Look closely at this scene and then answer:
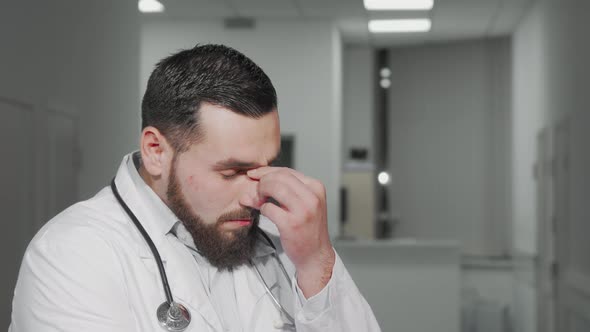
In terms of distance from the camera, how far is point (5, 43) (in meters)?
2.57

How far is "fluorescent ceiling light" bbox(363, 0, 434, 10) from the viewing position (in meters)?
5.43

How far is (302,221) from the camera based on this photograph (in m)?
1.10

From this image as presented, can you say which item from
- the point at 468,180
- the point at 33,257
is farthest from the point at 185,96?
the point at 468,180

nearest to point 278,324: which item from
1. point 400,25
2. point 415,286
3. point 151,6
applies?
point 415,286

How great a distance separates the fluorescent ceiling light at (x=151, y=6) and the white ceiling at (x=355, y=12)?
0.20 ft

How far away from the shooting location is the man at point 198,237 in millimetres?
1049

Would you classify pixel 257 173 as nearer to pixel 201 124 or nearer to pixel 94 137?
pixel 201 124

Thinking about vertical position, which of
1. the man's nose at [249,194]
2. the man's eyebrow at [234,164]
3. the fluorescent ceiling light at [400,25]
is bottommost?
the man's nose at [249,194]

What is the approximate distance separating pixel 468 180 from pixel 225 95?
20.8ft

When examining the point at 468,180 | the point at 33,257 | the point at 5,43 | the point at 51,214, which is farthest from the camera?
the point at 468,180

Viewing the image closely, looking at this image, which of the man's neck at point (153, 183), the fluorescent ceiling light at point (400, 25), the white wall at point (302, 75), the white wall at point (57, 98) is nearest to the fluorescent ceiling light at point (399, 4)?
the fluorescent ceiling light at point (400, 25)

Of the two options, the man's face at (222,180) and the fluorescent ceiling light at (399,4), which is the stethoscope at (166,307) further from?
the fluorescent ceiling light at (399,4)

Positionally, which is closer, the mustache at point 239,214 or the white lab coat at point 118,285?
the white lab coat at point 118,285

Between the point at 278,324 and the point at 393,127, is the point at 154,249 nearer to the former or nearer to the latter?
the point at 278,324
